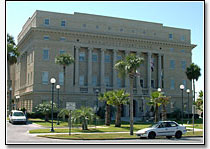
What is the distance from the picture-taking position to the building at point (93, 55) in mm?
59312

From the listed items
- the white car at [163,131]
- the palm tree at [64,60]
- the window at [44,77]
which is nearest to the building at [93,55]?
the window at [44,77]

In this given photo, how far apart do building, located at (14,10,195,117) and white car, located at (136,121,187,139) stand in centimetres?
2857

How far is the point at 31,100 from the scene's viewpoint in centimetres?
5903

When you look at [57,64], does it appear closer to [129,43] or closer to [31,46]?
[31,46]

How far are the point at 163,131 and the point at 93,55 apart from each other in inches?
1542

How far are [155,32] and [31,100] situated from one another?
29.7 m

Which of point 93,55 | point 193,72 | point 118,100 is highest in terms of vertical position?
point 93,55

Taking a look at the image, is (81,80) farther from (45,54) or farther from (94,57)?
(45,54)

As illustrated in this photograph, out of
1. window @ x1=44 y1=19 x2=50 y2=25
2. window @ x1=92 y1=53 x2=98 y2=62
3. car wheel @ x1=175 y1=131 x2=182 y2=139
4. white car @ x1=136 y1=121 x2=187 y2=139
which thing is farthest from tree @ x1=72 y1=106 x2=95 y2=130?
window @ x1=92 y1=53 x2=98 y2=62

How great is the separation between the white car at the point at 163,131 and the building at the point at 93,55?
93.7 feet

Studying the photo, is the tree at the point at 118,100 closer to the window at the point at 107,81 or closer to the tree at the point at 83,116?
the tree at the point at 83,116

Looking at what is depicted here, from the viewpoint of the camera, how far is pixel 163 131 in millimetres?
26688

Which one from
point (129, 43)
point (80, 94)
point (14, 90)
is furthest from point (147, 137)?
point (14, 90)

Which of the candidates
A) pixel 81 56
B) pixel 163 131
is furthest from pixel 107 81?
pixel 163 131
